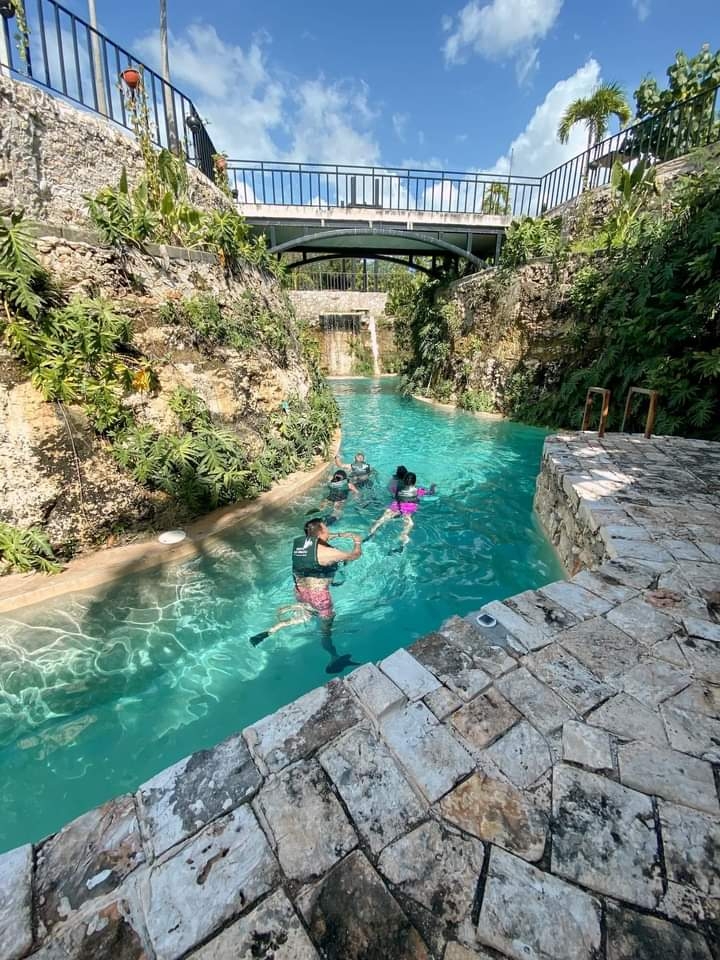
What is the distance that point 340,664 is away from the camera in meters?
4.14

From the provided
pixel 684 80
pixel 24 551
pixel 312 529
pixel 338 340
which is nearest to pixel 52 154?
pixel 24 551

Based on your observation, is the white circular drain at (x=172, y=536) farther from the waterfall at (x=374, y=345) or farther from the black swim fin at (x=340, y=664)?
the waterfall at (x=374, y=345)

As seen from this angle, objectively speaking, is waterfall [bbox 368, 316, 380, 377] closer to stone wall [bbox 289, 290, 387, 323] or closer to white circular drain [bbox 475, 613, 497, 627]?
stone wall [bbox 289, 290, 387, 323]

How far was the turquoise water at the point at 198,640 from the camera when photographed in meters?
3.27

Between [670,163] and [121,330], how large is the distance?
1503 centimetres

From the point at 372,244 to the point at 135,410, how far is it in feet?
50.0

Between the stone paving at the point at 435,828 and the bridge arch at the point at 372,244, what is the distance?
1538 centimetres

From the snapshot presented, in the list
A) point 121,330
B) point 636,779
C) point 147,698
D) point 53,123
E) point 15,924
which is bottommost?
point 147,698

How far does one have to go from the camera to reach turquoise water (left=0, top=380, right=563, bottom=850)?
3.27 m

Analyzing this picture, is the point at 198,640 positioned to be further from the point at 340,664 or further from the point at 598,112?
the point at 598,112

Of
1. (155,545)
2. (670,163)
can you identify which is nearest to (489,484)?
(155,545)

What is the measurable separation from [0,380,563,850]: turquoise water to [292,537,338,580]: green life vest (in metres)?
0.60

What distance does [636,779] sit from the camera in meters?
1.86

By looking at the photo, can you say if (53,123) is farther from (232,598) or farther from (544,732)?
(544,732)
